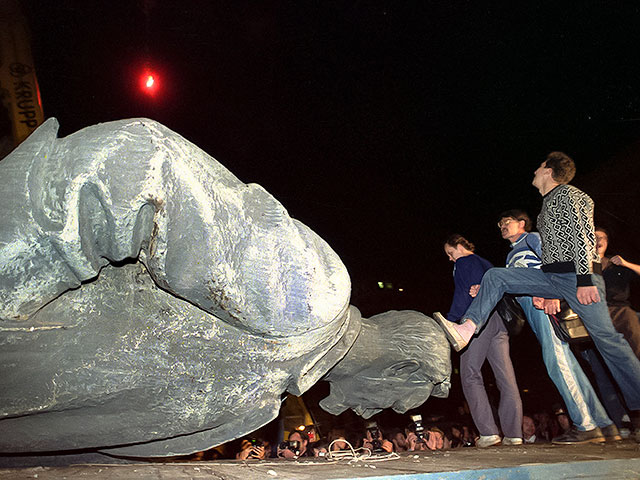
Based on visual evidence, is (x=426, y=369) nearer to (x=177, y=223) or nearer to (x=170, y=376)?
(x=170, y=376)

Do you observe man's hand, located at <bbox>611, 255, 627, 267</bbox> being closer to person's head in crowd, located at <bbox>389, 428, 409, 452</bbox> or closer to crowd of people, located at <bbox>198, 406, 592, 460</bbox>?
crowd of people, located at <bbox>198, 406, 592, 460</bbox>

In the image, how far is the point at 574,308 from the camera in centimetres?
228

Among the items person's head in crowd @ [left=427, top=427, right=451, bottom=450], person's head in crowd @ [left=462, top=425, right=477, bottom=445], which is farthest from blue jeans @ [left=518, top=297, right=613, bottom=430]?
person's head in crowd @ [left=462, top=425, right=477, bottom=445]

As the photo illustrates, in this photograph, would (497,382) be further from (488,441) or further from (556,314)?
(556,314)

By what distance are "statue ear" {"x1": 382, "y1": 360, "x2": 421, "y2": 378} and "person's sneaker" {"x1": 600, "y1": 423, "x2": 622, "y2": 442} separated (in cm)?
156

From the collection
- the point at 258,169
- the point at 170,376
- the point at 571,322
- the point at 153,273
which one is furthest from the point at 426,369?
the point at 258,169

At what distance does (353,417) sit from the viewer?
26.8 ft

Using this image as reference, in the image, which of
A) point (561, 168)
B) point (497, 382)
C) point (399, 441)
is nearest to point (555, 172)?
point (561, 168)

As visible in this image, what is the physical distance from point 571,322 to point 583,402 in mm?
411

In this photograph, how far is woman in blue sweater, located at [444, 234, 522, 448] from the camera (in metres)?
2.53

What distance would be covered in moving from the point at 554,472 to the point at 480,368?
1353mm

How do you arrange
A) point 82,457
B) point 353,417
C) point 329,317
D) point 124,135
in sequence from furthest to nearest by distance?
point 353,417 → point 82,457 → point 329,317 → point 124,135

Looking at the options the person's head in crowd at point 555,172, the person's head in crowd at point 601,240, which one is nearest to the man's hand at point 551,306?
the person's head in crowd at point 555,172

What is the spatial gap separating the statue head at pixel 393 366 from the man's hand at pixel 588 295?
3.66 feet
